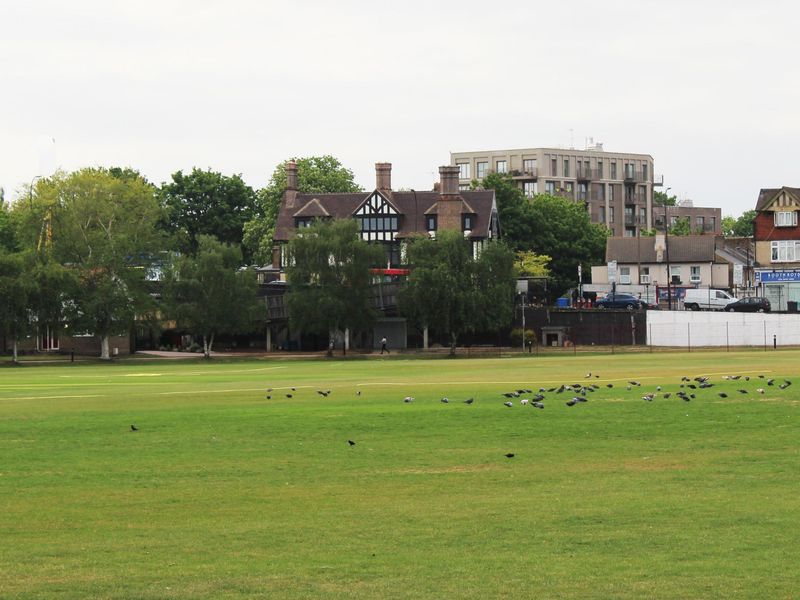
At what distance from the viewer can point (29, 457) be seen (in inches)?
1119

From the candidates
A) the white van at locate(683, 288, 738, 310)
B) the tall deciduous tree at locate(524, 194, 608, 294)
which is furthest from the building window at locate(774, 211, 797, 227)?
the tall deciduous tree at locate(524, 194, 608, 294)

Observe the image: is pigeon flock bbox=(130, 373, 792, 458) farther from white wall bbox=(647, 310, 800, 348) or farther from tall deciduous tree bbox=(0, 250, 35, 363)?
white wall bbox=(647, 310, 800, 348)

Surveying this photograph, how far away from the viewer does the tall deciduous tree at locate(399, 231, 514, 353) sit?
366 feet

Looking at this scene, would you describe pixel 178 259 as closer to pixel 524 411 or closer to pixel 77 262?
pixel 77 262

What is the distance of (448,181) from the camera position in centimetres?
14888

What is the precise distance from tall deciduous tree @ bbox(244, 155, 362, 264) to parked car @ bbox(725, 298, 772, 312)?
5707 cm

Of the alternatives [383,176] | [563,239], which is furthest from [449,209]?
[563,239]

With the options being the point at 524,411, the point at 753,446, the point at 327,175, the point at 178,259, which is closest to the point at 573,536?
the point at 753,446

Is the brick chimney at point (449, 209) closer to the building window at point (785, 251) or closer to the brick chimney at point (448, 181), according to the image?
the brick chimney at point (448, 181)

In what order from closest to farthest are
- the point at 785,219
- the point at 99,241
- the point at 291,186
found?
the point at 99,241
the point at 785,219
the point at 291,186

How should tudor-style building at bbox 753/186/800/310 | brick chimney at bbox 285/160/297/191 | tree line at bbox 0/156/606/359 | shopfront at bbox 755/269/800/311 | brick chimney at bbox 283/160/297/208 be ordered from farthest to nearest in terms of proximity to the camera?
brick chimney at bbox 285/160/297/191 → brick chimney at bbox 283/160/297/208 → tudor-style building at bbox 753/186/800/310 → shopfront at bbox 755/269/800/311 → tree line at bbox 0/156/606/359

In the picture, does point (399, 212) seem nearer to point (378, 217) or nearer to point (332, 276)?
point (378, 217)

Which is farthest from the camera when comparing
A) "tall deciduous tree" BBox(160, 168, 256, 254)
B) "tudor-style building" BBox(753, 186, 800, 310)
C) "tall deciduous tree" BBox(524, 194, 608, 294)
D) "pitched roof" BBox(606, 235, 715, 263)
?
"tall deciduous tree" BBox(160, 168, 256, 254)

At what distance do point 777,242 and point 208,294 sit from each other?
6460cm
